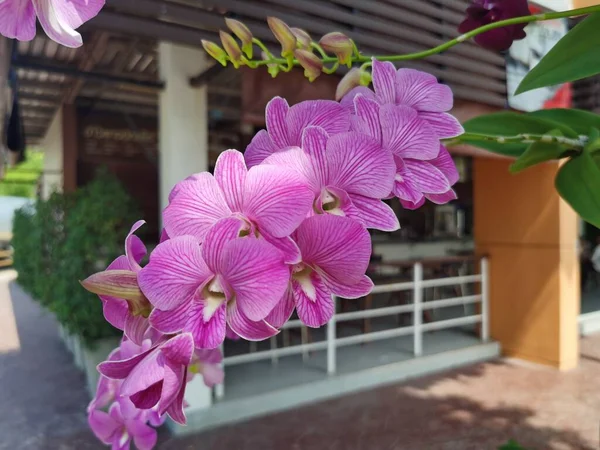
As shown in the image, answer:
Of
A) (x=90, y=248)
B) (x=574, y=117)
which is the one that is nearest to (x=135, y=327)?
(x=574, y=117)

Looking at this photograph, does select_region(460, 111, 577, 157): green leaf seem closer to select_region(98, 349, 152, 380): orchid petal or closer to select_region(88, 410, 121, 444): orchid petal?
select_region(98, 349, 152, 380): orchid petal

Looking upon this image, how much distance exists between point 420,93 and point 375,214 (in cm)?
13

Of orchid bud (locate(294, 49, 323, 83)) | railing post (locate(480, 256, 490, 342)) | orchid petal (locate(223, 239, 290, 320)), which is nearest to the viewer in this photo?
orchid petal (locate(223, 239, 290, 320))

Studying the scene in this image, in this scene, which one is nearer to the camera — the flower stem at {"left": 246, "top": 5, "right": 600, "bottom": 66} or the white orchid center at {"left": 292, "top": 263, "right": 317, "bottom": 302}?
the white orchid center at {"left": 292, "top": 263, "right": 317, "bottom": 302}

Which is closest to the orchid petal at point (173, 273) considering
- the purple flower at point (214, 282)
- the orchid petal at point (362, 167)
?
the purple flower at point (214, 282)

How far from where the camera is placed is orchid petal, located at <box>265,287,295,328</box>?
29 centimetres

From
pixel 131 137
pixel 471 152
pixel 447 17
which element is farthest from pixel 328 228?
pixel 131 137

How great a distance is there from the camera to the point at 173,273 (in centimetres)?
27

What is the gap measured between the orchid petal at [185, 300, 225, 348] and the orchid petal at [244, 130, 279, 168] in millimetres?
116

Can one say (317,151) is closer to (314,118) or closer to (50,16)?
(314,118)

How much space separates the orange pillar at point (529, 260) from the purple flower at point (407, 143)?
519cm

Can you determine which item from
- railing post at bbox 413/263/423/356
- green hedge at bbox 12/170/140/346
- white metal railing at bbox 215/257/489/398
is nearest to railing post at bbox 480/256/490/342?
white metal railing at bbox 215/257/489/398

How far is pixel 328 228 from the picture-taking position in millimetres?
271

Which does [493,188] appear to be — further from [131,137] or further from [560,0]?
[131,137]
